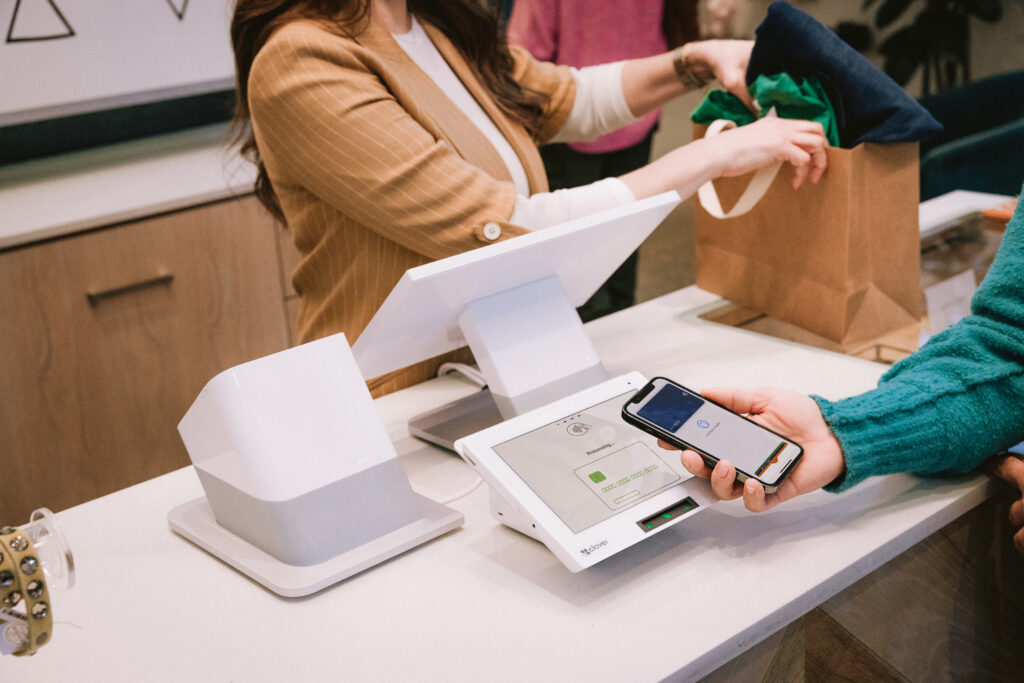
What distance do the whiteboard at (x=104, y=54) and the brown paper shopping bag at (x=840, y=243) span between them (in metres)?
1.41

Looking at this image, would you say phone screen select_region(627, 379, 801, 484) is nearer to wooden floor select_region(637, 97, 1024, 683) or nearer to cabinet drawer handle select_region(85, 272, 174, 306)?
wooden floor select_region(637, 97, 1024, 683)

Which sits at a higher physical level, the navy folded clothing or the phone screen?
the navy folded clothing

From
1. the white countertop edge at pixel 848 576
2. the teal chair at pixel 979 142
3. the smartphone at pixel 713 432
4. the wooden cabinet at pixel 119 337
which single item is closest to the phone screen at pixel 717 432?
the smartphone at pixel 713 432

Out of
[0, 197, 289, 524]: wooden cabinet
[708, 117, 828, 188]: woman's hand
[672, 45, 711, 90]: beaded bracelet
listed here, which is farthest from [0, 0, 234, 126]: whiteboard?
[708, 117, 828, 188]: woman's hand

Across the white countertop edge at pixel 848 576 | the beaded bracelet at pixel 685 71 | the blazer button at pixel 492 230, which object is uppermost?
the beaded bracelet at pixel 685 71

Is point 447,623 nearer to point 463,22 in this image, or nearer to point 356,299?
point 356,299

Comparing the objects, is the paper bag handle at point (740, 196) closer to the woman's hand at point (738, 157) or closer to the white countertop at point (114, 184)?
the woman's hand at point (738, 157)

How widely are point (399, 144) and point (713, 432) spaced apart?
1.65ft

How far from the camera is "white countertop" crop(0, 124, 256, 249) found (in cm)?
193

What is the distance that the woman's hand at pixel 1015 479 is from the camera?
0.87m

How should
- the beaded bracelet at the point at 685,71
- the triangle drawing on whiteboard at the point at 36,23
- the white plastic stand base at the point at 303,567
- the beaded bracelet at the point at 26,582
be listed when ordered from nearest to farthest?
the beaded bracelet at the point at 26,582 < the white plastic stand base at the point at 303,567 < the beaded bracelet at the point at 685,71 < the triangle drawing on whiteboard at the point at 36,23

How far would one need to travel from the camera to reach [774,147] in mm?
1176

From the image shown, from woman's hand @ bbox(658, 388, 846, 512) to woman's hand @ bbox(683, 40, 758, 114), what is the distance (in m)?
0.57

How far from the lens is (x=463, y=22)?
1406 millimetres
